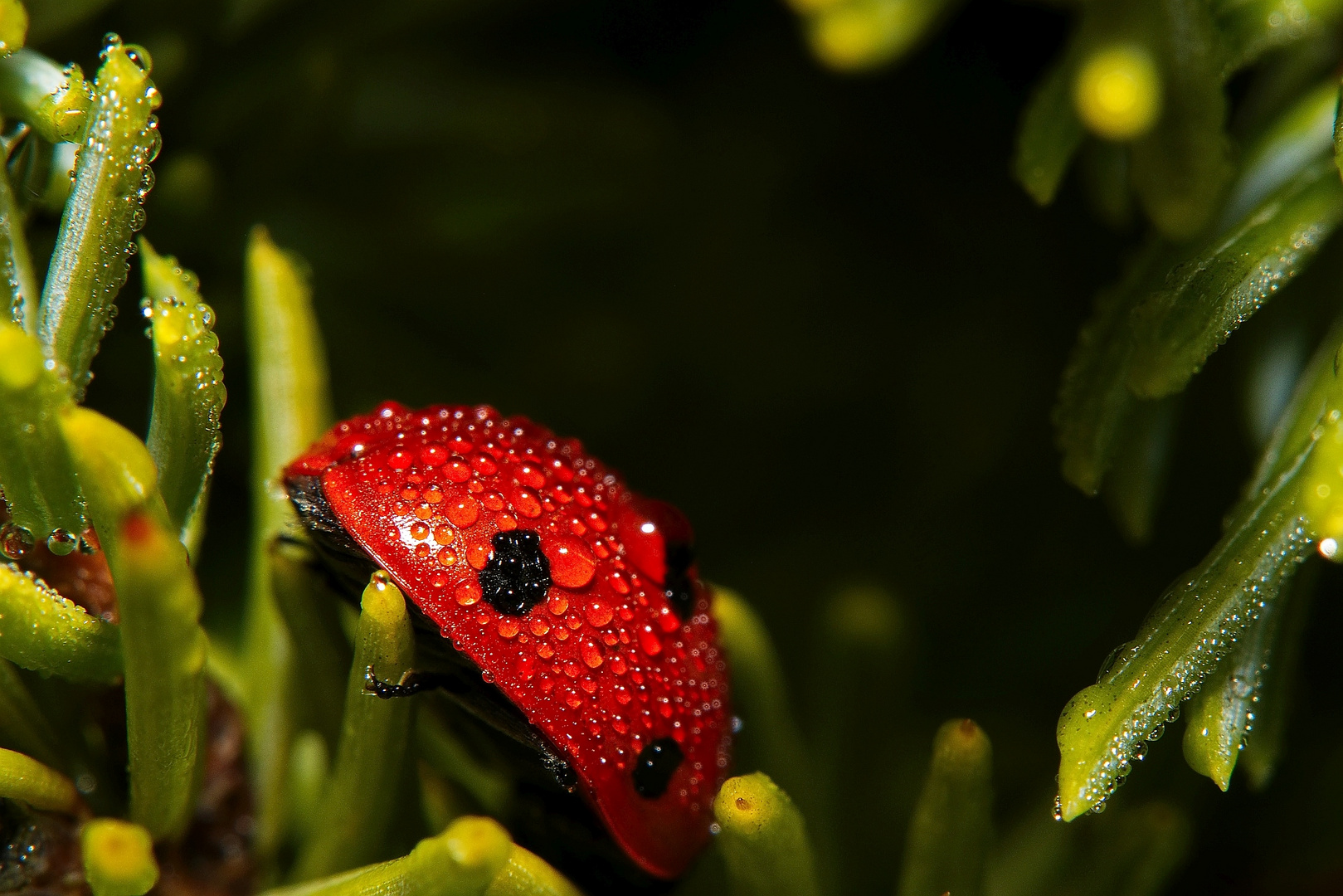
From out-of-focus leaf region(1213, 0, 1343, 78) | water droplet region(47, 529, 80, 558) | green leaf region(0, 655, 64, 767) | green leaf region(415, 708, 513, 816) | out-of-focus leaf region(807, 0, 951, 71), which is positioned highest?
out-of-focus leaf region(1213, 0, 1343, 78)

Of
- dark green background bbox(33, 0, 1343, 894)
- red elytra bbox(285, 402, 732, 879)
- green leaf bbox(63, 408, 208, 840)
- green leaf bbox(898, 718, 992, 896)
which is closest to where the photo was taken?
green leaf bbox(63, 408, 208, 840)

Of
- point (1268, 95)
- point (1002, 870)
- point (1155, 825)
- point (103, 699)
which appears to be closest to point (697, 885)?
point (1002, 870)

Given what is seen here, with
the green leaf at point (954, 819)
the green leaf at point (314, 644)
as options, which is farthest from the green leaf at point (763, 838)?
the green leaf at point (314, 644)

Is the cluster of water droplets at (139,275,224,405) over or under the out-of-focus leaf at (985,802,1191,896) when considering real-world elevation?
over

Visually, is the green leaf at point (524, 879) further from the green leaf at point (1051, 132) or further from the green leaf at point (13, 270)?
the green leaf at point (1051, 132)

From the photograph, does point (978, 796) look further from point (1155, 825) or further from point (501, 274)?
point (501, 274)

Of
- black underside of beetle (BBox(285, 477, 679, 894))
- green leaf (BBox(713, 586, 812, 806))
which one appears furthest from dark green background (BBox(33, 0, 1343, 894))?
black underside of beetle (BBox(285, 477, 679, 894))

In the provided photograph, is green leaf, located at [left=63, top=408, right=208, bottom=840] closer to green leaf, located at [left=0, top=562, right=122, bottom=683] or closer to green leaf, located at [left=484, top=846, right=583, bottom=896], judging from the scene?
green leaf, located at [left=0, top=562, right=122, bottom=683]
